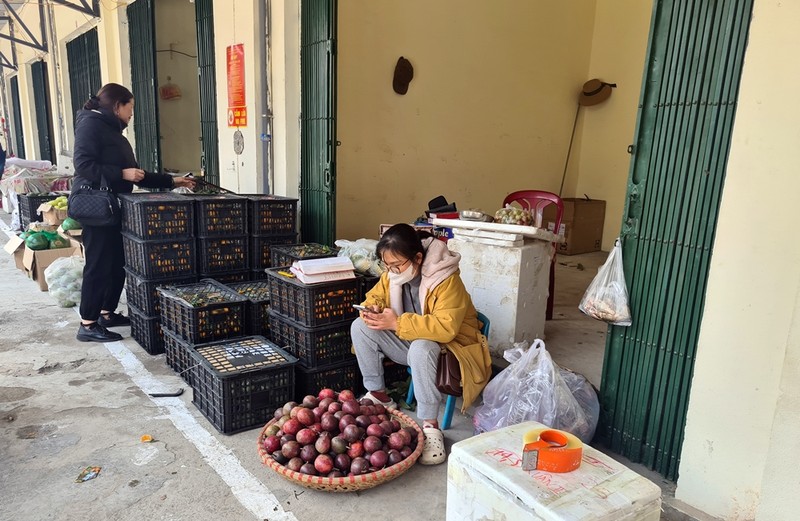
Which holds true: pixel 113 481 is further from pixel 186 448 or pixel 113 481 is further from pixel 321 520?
pixel 321 520

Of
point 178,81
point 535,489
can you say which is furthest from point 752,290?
point 178,81

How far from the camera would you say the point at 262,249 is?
4250mm

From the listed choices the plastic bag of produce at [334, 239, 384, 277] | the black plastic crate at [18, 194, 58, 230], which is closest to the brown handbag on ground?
the plastic bag of produce at [334, 239, 384, 277]

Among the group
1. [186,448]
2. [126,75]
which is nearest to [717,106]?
[186,448]

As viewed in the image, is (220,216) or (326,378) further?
(220,216)

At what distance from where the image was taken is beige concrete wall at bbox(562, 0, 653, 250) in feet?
22.7

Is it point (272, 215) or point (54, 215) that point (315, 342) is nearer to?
point (272, 215)

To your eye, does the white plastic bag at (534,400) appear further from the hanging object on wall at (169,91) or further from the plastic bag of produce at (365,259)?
the hanging object on wall at (169,91)

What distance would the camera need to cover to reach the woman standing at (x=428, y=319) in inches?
104

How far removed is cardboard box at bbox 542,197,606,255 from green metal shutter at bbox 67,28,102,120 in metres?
7.40

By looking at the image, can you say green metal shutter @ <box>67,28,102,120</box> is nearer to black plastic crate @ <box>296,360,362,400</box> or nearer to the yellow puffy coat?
black plastic crate @ <box>296,360,362,400</box>

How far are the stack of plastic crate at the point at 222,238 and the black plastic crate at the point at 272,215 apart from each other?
7cm

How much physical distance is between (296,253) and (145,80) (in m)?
5.08

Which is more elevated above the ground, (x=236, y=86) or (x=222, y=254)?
(x=236, y=86)
